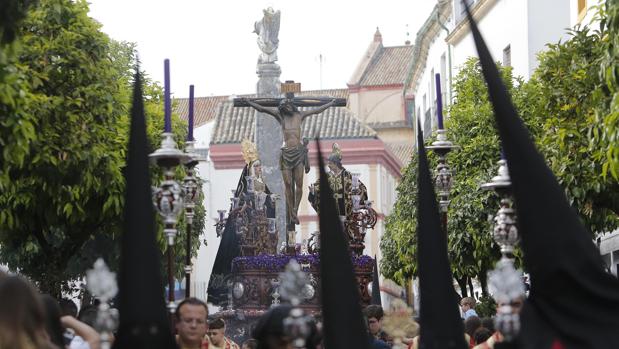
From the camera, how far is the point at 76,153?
22.6 metres

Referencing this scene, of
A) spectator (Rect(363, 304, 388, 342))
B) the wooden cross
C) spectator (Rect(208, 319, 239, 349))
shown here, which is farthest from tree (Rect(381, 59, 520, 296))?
spectator (Rect(208, 319, 239, 349))

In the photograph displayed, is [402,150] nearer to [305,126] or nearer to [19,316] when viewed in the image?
[305,126]

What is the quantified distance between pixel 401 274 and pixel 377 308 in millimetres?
24557

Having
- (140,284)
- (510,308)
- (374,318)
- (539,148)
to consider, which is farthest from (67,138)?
(140,284)

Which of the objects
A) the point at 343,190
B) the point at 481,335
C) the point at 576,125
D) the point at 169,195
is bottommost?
the point at 481,335

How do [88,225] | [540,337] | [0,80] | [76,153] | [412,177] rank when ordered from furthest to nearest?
[412,177] → [88,225] → [76,153] → [0,80] → [540,337]

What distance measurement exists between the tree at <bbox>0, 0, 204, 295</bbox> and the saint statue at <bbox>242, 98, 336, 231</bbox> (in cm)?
238

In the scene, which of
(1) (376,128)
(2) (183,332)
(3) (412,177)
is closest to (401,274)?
(3) (412,177)

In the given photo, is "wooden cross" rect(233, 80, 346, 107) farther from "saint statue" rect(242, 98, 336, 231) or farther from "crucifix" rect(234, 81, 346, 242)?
"saint statue" rect(242, 98, 336, 231)

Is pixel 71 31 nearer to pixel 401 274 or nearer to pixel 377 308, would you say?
pixel 377 308

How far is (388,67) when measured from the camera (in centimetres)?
8800

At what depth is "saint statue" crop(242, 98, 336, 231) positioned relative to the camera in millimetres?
23141

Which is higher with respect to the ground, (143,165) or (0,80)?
(0,80)

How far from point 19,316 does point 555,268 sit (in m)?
2.13
